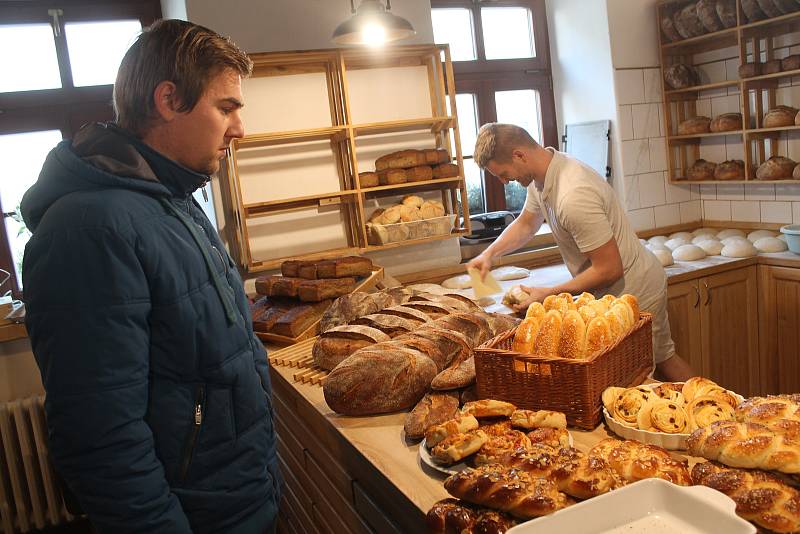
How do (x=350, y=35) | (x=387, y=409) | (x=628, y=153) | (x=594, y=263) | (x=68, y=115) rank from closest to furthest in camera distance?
(x=387, y=409) < (x=594, y=263) < (x=350, y=35) < (x=68, y=115) < (x=628, y=153)

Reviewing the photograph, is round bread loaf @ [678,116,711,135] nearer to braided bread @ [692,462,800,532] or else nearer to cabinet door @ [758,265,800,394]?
cabinet door @ [758,265,800,394]

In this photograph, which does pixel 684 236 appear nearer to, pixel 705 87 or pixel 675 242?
pixel 675 242

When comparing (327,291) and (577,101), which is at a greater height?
(577,101)

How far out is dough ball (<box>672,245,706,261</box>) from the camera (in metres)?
3.75

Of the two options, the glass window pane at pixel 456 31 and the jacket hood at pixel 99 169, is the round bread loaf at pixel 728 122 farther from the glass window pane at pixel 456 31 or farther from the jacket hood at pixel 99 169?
the jacket hood at pixel 99 169

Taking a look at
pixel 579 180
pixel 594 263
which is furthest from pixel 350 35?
pixel 594 263

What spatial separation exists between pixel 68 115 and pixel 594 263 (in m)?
2.80

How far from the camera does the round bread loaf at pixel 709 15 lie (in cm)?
387

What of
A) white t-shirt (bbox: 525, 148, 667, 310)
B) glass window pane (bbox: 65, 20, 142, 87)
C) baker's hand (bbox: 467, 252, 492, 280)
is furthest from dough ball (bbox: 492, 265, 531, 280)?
glass window pane (bbox: 65, 20, 142, 87)

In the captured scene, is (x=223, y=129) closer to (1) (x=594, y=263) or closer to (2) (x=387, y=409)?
(2) (x=387, y=409)

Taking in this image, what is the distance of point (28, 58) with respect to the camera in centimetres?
349

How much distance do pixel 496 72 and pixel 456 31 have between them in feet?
1.24

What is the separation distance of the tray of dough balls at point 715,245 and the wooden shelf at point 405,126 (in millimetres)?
1358

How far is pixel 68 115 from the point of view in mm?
3572
